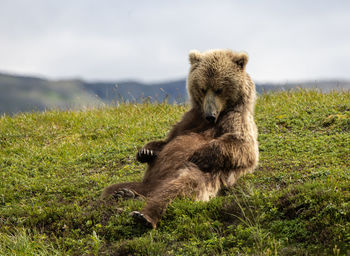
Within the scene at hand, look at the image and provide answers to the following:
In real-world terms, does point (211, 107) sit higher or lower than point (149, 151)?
higher

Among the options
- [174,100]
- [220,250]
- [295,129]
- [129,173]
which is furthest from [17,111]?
[220,250]

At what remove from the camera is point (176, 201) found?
546 centimetres

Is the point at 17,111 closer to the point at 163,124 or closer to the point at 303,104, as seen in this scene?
the point at 163,124

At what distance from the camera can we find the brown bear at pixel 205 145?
5.66m

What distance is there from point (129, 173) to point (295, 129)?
137 inches

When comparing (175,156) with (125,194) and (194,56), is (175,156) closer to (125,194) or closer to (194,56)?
(125,194)

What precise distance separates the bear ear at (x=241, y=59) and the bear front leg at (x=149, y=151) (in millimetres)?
1647

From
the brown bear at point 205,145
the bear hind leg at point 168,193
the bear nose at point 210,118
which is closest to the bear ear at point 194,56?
the brown bear at point 205,145

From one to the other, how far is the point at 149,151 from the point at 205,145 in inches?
37.5

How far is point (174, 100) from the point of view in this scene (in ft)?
40.7

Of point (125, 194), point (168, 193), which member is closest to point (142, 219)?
point (168, 193)

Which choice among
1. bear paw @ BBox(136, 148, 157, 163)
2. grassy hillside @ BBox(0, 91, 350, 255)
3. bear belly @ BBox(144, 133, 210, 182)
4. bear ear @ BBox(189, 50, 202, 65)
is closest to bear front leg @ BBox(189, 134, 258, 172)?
bear belly @ BBox(144, 133, 210, 182)

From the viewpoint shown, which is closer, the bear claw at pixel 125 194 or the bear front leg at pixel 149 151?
the bear claw at pixel 125 194

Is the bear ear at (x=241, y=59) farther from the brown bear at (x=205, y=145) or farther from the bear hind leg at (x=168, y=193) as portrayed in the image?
the bear hind leg at (x=168, y=193)
